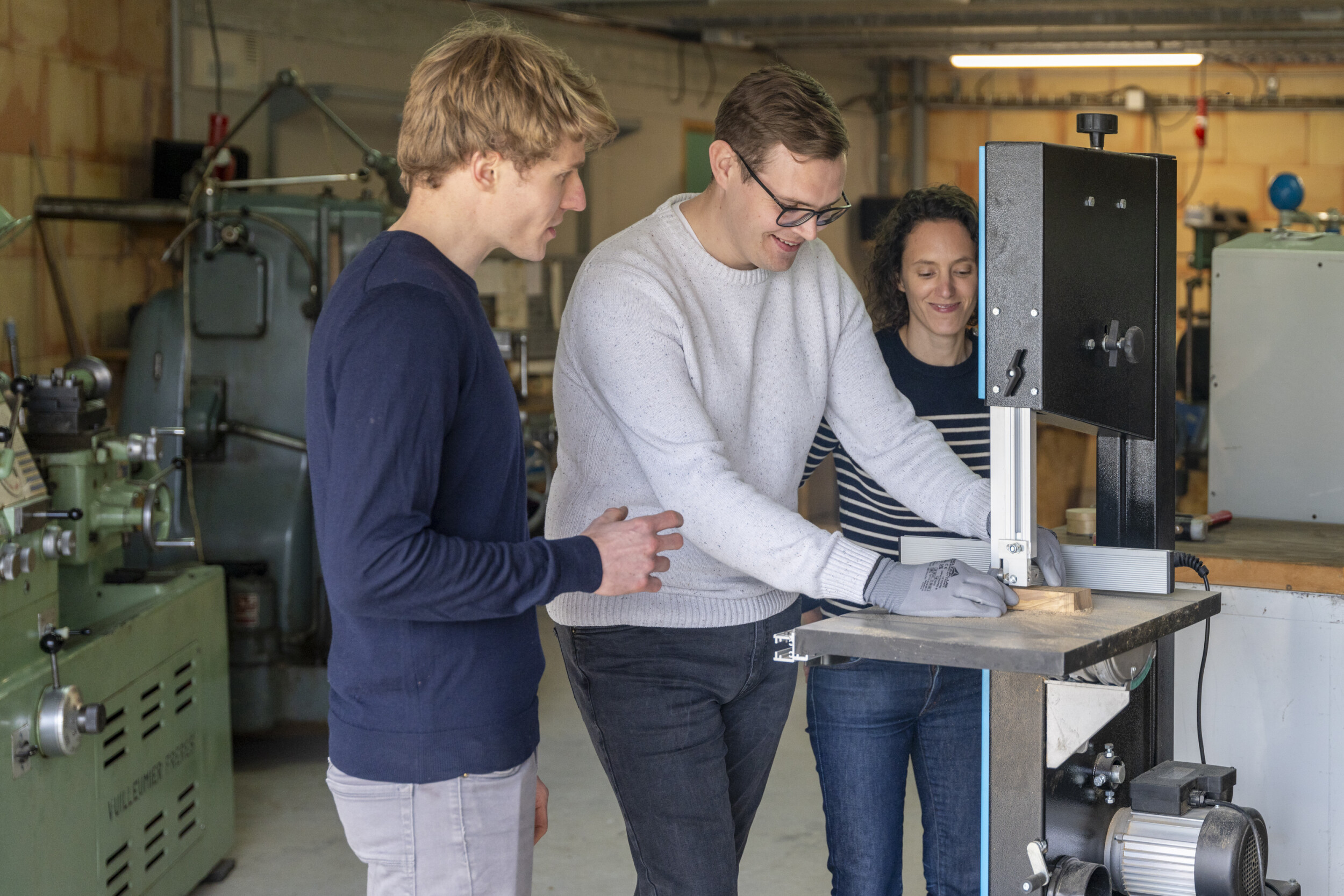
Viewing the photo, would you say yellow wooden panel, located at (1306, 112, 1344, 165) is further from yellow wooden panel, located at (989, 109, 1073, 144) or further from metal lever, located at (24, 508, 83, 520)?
metal lever, located at (24, 508, 83, 520)

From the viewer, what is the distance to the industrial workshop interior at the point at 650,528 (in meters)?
1.18

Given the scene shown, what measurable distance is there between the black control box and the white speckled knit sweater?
347mm

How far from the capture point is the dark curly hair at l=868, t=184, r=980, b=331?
190 centimetres

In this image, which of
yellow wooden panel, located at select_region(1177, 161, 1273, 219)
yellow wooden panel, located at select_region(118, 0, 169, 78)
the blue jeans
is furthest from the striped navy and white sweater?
yellow wooden panel, located at select_region(1177, 161, 1273, 219)

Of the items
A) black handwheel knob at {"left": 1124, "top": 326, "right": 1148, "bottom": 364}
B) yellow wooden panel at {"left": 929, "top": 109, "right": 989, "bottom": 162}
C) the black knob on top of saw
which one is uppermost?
yellow wooden panel at {"left": 929, "top": 109, "right": 989, "bottom": 162}

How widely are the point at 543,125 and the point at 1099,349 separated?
0.63 meters

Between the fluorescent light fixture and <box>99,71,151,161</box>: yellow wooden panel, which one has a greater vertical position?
the fluorescent light fixture

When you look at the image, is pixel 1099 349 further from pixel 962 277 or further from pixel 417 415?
pixel 417 415

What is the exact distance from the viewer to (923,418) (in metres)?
1.86

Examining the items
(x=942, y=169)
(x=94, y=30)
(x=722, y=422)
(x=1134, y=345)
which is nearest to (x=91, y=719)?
(x=722, y=422)

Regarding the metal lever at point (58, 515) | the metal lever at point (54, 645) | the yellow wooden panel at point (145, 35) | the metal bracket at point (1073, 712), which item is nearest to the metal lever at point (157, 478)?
the metal lever at point (58, 515)

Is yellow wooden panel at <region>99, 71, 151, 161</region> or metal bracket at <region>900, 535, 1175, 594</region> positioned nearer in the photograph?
metal bracket at <region>900, 535, 1175, 594</region>

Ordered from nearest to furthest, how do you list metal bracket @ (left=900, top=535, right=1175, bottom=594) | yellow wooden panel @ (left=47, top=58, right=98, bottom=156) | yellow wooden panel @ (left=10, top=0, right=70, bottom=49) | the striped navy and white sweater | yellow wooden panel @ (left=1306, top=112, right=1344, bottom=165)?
metal bracket @ (left=900, top=535, right=1175, bottom=594)
the striped navy and white sweater
yellow wooden panel @ (left=10, top=0, right=70, bottom=49)
yellow wooden panel @ (left=47, top=58, right=98, bottom=156)
yellow wooden panel @ (left=1306, top=112, right=1344, bottom=165)

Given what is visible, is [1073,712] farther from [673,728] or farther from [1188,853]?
[673,728]
